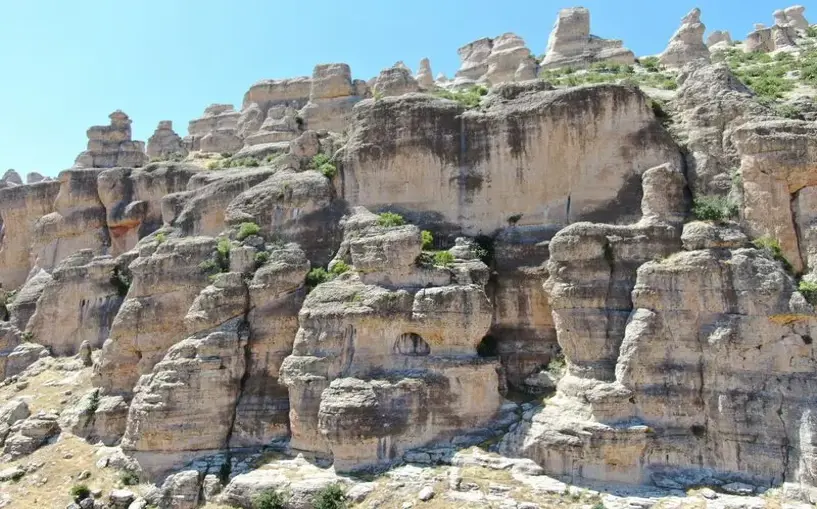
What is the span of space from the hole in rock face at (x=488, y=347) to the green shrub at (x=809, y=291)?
8887mm

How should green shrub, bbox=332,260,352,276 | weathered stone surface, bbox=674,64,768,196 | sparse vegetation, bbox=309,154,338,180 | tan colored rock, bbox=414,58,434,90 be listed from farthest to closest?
tan colored rock, bbox=414,58,434,90, sparse vegetation, bbox=309,154,338,180, green shrub, bbox=332,260,352,276, weathered stone surface, bbox=674,64,768,196

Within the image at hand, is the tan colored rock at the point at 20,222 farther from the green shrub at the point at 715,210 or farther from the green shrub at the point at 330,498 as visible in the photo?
the green shrub at the point at 715,210

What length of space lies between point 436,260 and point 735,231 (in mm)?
8833

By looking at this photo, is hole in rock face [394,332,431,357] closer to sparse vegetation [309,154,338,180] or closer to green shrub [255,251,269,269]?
green shrub [255,251,269,269]

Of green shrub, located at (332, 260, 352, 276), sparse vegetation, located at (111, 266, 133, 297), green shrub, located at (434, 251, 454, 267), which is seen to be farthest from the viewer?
sparse vegetation, located at (111, 266, 133, 297)

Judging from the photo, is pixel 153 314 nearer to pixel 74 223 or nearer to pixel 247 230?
Result: pixel 247 230

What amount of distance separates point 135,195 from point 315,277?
561 inches

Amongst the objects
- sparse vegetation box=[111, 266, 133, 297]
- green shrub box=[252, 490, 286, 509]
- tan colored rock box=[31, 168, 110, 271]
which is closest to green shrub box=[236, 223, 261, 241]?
sparse vegetation box=[111, 266, 133, 297]

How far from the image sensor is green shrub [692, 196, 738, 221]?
62.9ft

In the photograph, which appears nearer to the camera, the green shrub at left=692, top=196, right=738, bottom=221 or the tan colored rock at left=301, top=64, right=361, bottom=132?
the green shrub at left=692, top=196, right=738, bottom=221

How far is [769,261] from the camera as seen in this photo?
17.7 metres

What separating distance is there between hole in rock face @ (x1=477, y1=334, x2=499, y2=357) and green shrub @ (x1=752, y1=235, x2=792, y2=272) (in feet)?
27.2

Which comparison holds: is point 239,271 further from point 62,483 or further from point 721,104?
point 721,104

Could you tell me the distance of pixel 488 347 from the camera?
70.1 feet
